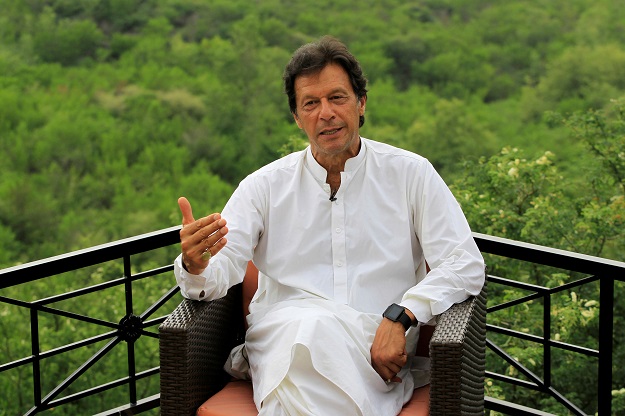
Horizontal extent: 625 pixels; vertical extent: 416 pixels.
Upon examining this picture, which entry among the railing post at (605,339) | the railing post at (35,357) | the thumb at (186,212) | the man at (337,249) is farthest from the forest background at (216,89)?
the thumb at (186,212)

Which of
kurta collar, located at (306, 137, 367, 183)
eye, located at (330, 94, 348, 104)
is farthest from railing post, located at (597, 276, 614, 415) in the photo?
eye, located at (330, 94, 348, 104)

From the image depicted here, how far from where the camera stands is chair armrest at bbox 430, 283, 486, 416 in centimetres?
204

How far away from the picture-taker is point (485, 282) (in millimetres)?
2414

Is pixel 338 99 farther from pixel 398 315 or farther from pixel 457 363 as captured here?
pixel 457 363

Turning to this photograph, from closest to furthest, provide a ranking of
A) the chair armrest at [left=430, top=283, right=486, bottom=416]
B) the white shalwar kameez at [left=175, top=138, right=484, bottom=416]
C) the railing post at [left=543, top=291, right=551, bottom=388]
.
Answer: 1. the chair armrest at [left=430, top=283, right=486, bottom=416]
2. the white shalwar kameez at [left=175, top=138, right=484, bottom=416]
3. the railing post at [left=543, top=291, right=551, bottom=388]

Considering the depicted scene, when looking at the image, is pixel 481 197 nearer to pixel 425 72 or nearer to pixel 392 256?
pixel 392 256

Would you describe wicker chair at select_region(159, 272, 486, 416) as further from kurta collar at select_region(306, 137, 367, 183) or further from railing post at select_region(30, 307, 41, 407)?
railing post at select_region(30, 307, 41, 407)

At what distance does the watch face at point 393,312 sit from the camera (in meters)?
2.23

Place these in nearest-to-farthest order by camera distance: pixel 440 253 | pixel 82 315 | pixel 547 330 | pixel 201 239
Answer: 1. pixel 201 239
2. pixel 440 253
3. pixel 82 315
4. pixel 547 330

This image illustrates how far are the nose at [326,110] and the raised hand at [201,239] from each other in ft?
1.36

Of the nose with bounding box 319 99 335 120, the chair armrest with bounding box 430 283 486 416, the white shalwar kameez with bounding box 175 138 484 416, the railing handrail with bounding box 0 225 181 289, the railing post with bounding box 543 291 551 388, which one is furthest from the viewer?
the railing post with bounding box 543 291 551 388

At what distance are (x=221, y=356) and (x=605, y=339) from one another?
3.50 feet

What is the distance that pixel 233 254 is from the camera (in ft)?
7.79

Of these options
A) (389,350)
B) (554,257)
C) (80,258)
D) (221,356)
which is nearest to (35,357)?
(80,258)
